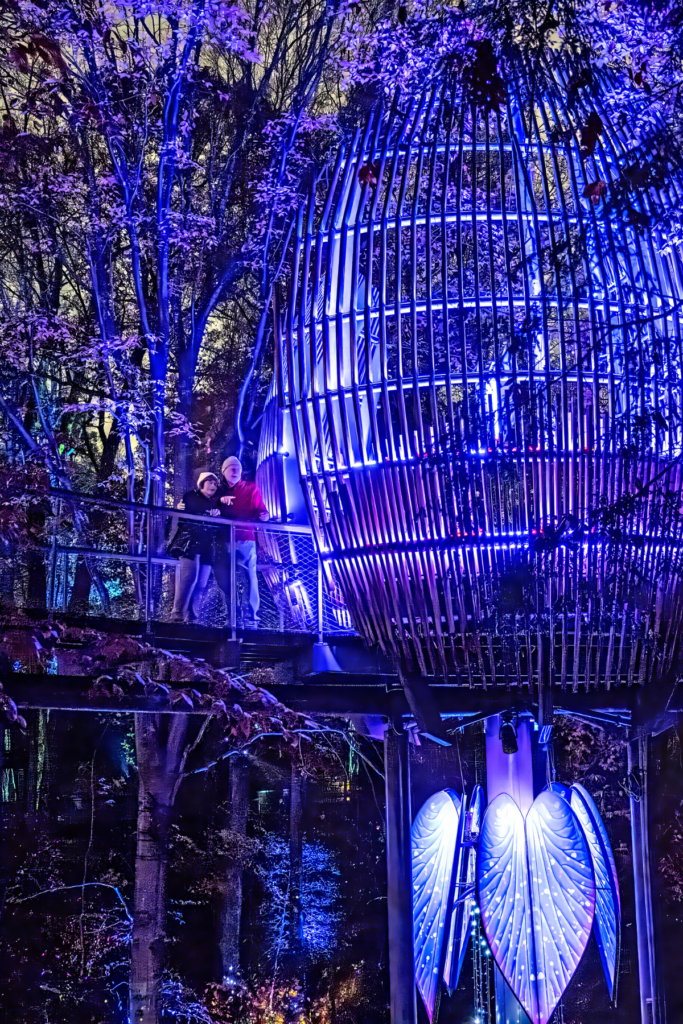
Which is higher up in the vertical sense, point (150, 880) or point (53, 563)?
point (53, 563)

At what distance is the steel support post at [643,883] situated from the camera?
37.5 feet

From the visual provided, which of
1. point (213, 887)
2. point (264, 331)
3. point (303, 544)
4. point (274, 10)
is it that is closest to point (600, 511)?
point (303, 544)

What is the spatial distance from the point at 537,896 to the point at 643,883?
60.1 inches

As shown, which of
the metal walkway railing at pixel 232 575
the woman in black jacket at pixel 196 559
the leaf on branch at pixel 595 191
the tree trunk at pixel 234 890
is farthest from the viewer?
the tree trunk at pixel 234 890

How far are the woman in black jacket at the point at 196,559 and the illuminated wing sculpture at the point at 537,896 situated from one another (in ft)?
11.5

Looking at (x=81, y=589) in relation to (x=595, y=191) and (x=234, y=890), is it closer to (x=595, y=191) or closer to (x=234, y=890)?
(x=234, y=890)

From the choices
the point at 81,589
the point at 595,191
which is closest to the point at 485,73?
the point at 595,191

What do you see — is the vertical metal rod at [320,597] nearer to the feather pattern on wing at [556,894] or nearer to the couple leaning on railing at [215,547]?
the couple leaning on railing at [215,547]

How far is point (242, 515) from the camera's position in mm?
10773

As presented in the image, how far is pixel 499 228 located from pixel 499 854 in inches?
235

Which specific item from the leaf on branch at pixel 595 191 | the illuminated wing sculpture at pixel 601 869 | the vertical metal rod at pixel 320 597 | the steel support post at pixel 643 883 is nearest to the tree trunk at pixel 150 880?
the vertical metal rod at pixel 320 597

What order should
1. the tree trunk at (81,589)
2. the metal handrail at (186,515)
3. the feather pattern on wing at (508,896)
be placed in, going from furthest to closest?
the tree trunk at (81,589) < the feather pattern on wing at (508,896) < the metal handrail at (186,515)

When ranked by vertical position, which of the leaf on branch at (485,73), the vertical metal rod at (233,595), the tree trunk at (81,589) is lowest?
the vertical metal rod at (233,595)

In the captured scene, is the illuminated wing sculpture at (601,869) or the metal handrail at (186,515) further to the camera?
the illuminated wing sculpture at (601,869)
